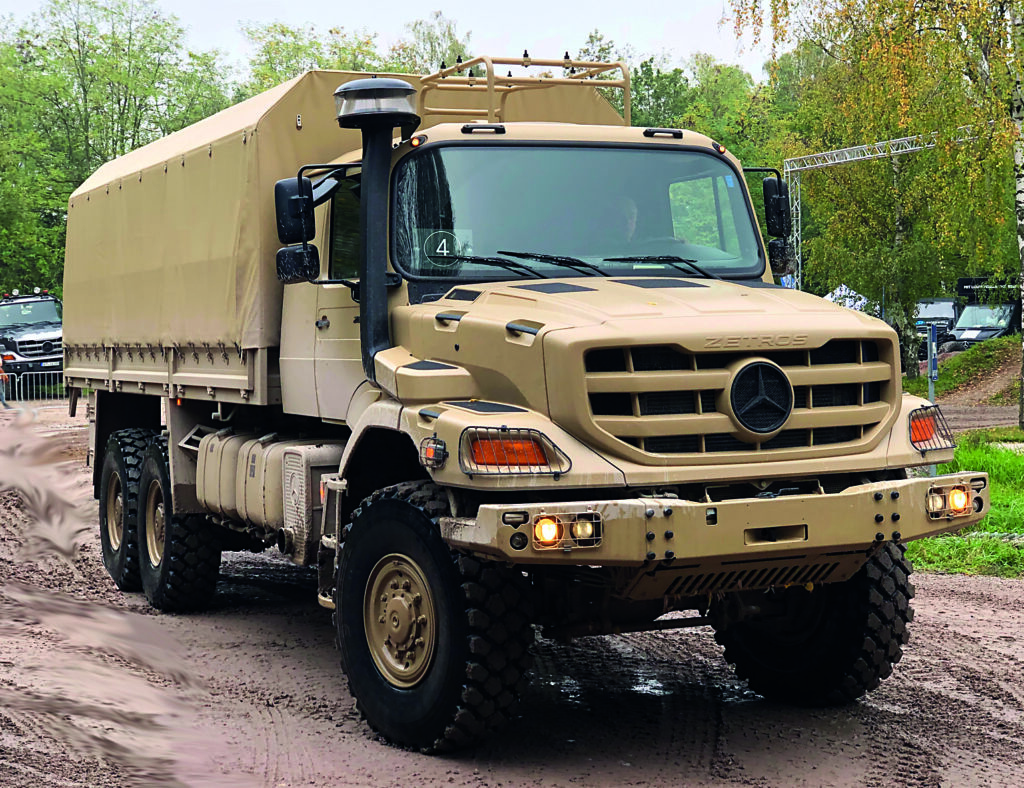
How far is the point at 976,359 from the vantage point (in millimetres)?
35031

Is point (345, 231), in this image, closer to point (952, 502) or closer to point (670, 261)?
point (670, 261)

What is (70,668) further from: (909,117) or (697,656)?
(909,117)

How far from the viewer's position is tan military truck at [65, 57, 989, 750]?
5.94m

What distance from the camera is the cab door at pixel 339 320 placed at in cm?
748

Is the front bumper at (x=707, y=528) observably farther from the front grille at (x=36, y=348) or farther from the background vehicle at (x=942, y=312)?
the background vehicle at (x=942, y=312)

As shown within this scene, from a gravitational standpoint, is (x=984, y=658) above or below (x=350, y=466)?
below

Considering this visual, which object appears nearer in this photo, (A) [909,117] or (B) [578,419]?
(B) [578,419]

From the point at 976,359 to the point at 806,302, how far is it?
3003cm

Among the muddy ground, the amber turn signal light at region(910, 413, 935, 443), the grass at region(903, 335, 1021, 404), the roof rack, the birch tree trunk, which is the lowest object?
the muddy ground

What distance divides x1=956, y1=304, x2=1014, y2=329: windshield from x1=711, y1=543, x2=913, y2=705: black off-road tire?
119 ft

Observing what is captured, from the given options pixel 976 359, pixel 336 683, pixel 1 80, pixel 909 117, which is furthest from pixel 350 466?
pixel 1 80

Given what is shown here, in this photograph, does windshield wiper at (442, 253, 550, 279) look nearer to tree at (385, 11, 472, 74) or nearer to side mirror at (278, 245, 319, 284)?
side mirror at (278, 245, 319, 284)

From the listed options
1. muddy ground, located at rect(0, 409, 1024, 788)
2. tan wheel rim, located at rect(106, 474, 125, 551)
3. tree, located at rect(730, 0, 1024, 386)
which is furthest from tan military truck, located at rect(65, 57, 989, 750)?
tree, located at rect(730, 0, 1024, 386)

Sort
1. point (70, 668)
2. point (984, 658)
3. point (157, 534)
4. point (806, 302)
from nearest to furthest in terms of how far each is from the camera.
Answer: point (806, 302) → point (70, 668) → point (984, 658) → point (157, 534)
